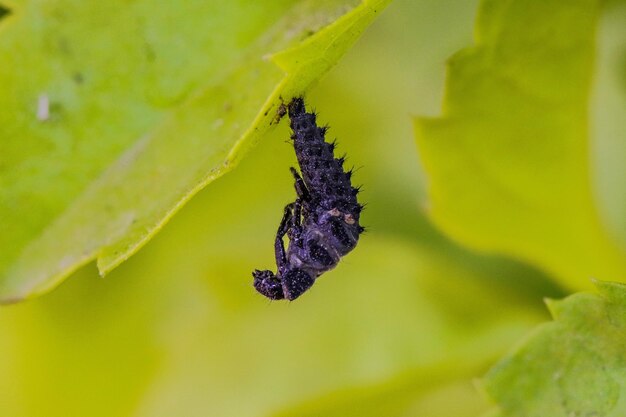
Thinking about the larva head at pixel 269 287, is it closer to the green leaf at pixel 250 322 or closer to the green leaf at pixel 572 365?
the green leaf at pixel 250 322

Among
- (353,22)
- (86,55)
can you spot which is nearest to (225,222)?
(86,55)

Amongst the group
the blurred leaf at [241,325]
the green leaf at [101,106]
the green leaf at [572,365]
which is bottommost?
the green leaf at [572,365]

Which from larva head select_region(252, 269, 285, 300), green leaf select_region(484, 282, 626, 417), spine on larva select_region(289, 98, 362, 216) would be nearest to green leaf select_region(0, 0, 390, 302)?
spine on larva select_region(289, 98, 362, 216)

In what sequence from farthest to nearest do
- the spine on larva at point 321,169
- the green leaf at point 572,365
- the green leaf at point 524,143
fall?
the spine on larva at point 321,169 < the green leaf at point 524,143 < the green leaf at point 572,365

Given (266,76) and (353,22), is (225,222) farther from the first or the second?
(353,22)

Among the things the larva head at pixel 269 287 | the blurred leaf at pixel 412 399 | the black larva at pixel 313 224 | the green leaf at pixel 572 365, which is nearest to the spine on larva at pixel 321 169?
the black larva at pixel 313 224

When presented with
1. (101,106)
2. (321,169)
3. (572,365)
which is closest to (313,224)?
(321,169)
